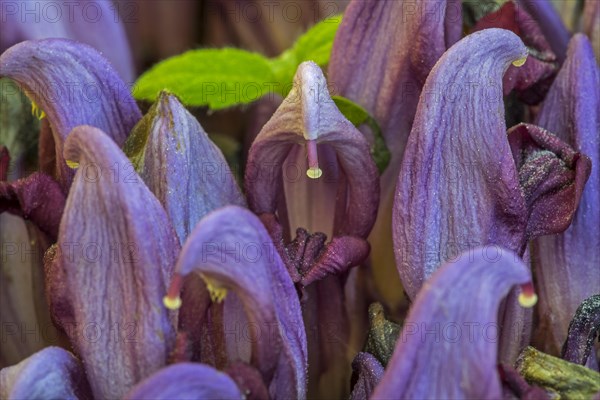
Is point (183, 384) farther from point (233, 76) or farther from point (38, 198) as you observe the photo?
point (233, 76)

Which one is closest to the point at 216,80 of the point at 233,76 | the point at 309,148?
the point at 233,76

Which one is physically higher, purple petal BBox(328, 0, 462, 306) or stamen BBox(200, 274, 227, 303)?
purple petal BBox(328, 0, 462, 306)

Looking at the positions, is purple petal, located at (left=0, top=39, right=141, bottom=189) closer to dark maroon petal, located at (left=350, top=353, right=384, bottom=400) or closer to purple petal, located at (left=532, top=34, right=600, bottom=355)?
dark maroon petal, located at (left=350, top=353, right=384, bottom=400)

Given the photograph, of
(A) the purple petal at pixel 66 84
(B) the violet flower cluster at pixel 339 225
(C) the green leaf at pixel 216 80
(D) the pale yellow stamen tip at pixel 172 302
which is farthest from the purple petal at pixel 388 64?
(D) the pale yellow stamen tip at pixel 172 302

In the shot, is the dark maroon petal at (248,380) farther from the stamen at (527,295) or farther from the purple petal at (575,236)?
the purple petal at (575,236)

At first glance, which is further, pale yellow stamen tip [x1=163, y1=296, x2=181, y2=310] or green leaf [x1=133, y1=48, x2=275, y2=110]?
green leaf [x1=133, y1=48, x2=275, y2=110]

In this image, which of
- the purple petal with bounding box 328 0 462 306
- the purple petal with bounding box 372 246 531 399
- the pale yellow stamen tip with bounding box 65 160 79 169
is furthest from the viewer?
the purple petal with bounding box 328 0 462 306

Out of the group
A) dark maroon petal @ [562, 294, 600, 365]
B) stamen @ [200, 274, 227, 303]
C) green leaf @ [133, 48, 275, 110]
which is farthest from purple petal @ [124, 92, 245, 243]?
dark maroon petal @ [562, 294, 600, 365]
